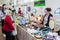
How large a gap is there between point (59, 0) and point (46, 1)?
941mm

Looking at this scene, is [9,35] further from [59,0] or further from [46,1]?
[59,0]

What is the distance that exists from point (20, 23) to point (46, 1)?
65.0 inches

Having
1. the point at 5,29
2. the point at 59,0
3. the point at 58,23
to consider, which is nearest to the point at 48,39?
the point at 58,23

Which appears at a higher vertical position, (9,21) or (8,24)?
(9,21)

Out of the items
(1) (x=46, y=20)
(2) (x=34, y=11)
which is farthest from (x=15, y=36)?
(1) (x=46, y=20)

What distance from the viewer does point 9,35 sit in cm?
528

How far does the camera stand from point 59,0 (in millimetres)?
3697

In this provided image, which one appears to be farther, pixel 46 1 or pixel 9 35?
pixel 9 35

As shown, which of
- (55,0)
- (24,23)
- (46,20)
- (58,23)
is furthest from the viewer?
(24,23)

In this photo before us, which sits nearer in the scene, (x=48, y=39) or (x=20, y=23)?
(x=48, y=39)

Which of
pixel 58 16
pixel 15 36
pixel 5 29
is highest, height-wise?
pixel 58 16

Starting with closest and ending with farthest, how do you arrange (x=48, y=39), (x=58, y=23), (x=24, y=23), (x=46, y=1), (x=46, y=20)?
(x=48, y=39) < (x=58, y=23) < (x=46, y=20) < (x=46, y=1) < (x=24, y=23)

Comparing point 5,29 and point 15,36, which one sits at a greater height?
point 5,29

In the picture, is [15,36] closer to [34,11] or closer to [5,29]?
[5,29]
